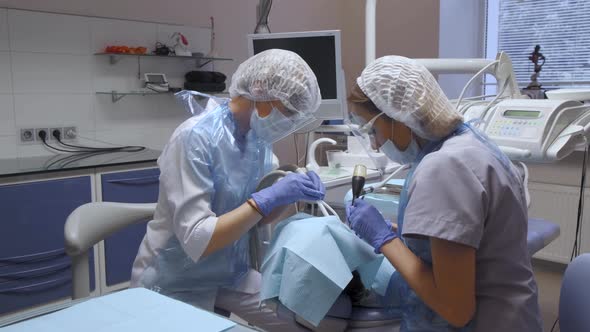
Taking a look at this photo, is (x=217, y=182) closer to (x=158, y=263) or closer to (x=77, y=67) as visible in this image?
(x=158, y=263)

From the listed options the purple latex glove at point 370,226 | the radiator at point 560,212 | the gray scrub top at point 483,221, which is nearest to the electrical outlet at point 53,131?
the purple latex glove at point 370,226

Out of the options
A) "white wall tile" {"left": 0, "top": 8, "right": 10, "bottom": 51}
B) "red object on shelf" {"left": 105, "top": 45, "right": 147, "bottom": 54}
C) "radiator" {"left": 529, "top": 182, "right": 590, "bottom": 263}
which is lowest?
"radiator" {"left": 529, "top": 182, "right": 590, "bottom": 263}

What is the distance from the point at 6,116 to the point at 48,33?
0.51 m

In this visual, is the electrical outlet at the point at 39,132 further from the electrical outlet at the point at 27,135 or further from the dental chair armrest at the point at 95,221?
the dental chair armrest at the point at 95,221

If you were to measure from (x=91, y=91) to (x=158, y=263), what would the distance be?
6.05 ft

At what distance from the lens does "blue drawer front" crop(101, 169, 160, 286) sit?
102 inches

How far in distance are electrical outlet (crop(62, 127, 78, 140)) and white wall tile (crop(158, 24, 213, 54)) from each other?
31.2 inches

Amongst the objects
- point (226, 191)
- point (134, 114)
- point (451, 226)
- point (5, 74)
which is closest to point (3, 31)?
point (5, 74)

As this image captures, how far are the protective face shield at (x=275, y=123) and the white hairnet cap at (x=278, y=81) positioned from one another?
0.09 ft

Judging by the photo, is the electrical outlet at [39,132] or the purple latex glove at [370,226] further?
the electrical outlet at [39,132]

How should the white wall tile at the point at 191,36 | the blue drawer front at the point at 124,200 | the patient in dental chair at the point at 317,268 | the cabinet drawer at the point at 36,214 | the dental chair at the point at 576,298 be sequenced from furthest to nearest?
1. the white wall tile at the point at 191,36
2. the blue drawer front at the point at 124,200
3. the cabinet drawer at the point at 36,214
4. the patient in dental chair at the point at 317,268
5. the dental chair at the point at 576,298

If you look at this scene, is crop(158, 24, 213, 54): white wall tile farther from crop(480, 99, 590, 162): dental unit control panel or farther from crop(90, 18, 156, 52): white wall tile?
crop(480, 99, 590, 162): dental unit control panel

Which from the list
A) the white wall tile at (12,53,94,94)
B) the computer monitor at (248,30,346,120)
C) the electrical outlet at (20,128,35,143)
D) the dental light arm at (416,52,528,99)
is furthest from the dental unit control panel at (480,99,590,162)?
the electrical outlet at (20,128,35,143)

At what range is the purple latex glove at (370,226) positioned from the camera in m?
1.20
